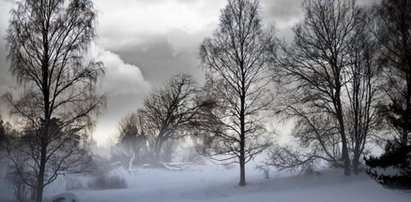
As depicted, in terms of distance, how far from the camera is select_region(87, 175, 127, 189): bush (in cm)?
2548

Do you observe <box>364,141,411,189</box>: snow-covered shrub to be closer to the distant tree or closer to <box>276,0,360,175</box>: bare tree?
<box>276,0,360,175</box>: bare tree

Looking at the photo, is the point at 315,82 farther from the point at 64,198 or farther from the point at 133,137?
the point at 133,137

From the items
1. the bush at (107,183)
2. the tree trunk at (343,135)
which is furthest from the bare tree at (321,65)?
the bush at (107,183)

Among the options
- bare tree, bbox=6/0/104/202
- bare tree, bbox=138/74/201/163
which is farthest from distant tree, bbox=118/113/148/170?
bare tree, bbox=6/0/104/202

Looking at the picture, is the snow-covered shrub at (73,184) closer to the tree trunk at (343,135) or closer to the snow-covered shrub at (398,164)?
the tree trunk at (343,135)

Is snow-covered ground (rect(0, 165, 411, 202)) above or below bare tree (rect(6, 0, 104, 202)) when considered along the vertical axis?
below

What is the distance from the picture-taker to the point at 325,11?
2158cm

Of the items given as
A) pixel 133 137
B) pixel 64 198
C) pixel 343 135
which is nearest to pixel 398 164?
pixel 343 135

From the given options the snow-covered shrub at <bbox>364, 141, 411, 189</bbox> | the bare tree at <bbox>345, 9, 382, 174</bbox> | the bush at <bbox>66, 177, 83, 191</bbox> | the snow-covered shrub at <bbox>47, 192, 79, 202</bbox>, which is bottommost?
the snow-covered shrub at <bbox>47, 192, 79, 202</bbox>

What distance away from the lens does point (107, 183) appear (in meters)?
25.8

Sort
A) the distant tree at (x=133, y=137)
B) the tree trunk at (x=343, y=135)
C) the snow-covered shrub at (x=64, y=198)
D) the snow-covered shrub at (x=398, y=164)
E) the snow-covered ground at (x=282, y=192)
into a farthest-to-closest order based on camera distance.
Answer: the distant tree at (x=133, y=137)
the tree trunk at (x=343, y=135)
the snow-covered shrub at (x=64, y=198)
the snow-covered ground at (x=282, y=192)
the snow-covered shrub at (x=398, y=164)

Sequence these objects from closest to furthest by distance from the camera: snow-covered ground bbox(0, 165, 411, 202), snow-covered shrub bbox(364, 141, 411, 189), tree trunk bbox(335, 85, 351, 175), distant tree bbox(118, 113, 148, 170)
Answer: snow-covered shrub bbox(364, 141, 411, 189) < snow-covered ground bbox(0, 165, 411, 202) < tree trunk bbox(335, 85, 351, 175) < distant tree bbox(118, 113, 148, 170)

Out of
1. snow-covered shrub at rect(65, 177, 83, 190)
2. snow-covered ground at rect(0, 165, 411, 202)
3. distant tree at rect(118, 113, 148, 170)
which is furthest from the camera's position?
distant tree at rect(118, 113, 148, 170)

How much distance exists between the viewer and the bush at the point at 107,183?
1003 inches
